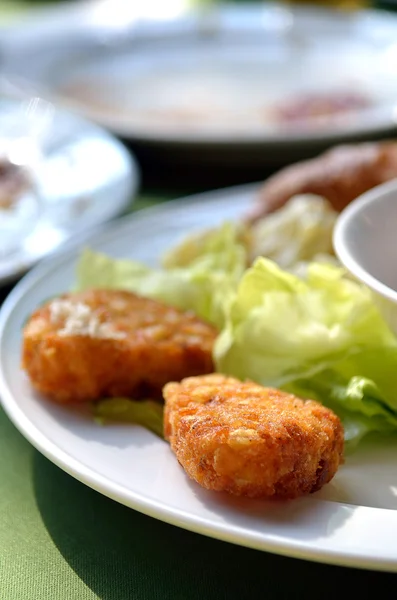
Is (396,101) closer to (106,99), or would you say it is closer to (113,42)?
(106,99)

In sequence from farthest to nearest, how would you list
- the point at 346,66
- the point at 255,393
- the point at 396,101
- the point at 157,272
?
1. the point at 346,66
2. the point at 396,101
3. the point at 157,272
4. the point at 255,393

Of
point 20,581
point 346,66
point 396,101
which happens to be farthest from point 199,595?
point 346,66

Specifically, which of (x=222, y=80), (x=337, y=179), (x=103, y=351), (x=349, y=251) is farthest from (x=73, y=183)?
(x=222, y=80)

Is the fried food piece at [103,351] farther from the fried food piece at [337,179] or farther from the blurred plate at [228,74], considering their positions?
the blurred plate at [228,74]

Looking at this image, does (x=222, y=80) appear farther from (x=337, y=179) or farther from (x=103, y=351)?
(x=103, y=351)

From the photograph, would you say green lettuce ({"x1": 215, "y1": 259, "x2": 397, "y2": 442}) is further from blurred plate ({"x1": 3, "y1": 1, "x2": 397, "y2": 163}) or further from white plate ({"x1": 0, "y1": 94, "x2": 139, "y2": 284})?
blurred plate ({"x1": 3, "y1": 1, "x2": 397, "y2": 163})
